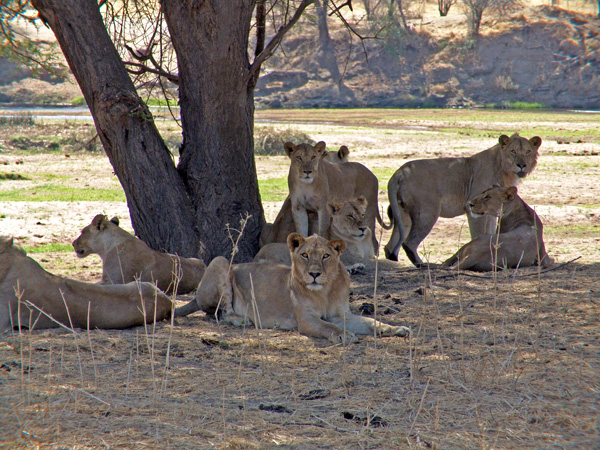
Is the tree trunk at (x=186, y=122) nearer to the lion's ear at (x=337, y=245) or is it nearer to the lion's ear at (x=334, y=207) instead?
the lion's ear at (x=334, y=207)

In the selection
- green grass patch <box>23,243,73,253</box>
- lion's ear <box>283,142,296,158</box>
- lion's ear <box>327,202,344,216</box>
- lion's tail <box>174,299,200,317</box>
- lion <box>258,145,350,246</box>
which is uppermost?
lion's ear <box>283,142,296,158</box>

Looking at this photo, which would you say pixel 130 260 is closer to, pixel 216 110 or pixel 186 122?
pixel 186 122

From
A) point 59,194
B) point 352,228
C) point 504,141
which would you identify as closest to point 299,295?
point 352,228

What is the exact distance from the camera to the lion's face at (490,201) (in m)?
8.41

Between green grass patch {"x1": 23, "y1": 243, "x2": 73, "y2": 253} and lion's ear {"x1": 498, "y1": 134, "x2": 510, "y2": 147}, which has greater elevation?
lion's ear {"x1": 498, "y1": 134, "x2": 510, "y2": 147}

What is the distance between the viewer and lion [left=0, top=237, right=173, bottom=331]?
18.3 ft

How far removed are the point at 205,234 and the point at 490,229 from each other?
363 centimetres

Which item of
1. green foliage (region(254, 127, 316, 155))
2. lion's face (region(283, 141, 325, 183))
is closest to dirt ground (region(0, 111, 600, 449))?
lion's face (region(283, 141, 325, 183))

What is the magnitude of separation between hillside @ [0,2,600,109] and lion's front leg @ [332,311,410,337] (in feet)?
131

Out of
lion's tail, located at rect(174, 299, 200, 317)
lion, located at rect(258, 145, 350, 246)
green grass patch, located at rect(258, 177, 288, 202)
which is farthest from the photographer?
green grass patch, located at rect(258, 177, 288, 202)

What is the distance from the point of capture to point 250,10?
7.76 meters

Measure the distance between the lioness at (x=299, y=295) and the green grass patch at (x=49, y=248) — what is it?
417cm

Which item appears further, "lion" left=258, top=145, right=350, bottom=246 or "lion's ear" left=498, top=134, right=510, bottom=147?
"lion's ear" left=498, top=134, right=510, bottom=147

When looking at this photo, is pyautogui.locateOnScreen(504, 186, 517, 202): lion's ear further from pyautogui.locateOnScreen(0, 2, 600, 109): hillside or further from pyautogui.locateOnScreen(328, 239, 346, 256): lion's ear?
pyautogui.locateOnScreen(0, 2, 600, 109): hillside
